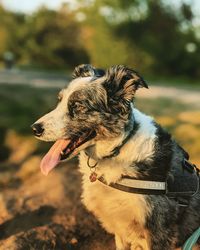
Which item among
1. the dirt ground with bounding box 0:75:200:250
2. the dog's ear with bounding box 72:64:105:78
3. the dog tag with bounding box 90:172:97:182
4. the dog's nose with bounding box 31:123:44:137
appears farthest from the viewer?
the dirt ground with bounding box 0:75:200:250

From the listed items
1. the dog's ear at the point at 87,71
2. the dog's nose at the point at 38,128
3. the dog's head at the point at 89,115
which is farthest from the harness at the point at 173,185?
the dog's ear at the point at 87,71

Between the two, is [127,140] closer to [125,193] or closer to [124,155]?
[124,155]

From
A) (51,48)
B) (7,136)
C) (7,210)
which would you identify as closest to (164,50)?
(51,48)

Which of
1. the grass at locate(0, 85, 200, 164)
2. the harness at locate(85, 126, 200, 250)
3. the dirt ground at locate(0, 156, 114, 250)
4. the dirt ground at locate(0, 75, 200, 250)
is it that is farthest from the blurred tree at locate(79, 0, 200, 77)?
the harness at locate(85, 126, 200, 250)

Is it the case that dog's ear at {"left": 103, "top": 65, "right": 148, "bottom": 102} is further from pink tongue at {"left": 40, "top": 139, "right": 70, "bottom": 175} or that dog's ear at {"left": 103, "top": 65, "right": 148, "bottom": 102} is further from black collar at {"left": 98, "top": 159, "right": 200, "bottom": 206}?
black collar at {"left": 98, "top": 159, "right": 200, "bottom": 206}

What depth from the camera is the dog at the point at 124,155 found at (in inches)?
185

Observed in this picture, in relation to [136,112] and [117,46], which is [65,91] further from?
[117,46]

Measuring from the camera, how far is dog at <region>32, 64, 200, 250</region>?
470 cm

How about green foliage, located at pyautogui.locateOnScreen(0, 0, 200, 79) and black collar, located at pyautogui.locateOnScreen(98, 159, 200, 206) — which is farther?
green foliage, located at pyautogui.locateOnScreen(0, 0, 200, 79)

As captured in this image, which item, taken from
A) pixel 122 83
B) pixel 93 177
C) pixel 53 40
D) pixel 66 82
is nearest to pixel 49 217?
pixel 93 177

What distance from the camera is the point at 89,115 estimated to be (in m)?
4.80

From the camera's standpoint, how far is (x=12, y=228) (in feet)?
21.3

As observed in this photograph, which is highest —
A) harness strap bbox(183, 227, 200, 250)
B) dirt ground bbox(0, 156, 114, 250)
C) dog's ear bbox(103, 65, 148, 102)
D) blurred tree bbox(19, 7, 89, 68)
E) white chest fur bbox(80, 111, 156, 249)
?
blurred tree bbox(19, 7, 89, 68)

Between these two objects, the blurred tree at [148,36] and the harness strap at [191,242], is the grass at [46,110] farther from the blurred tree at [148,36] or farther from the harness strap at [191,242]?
the blurred tree at [148,36]
